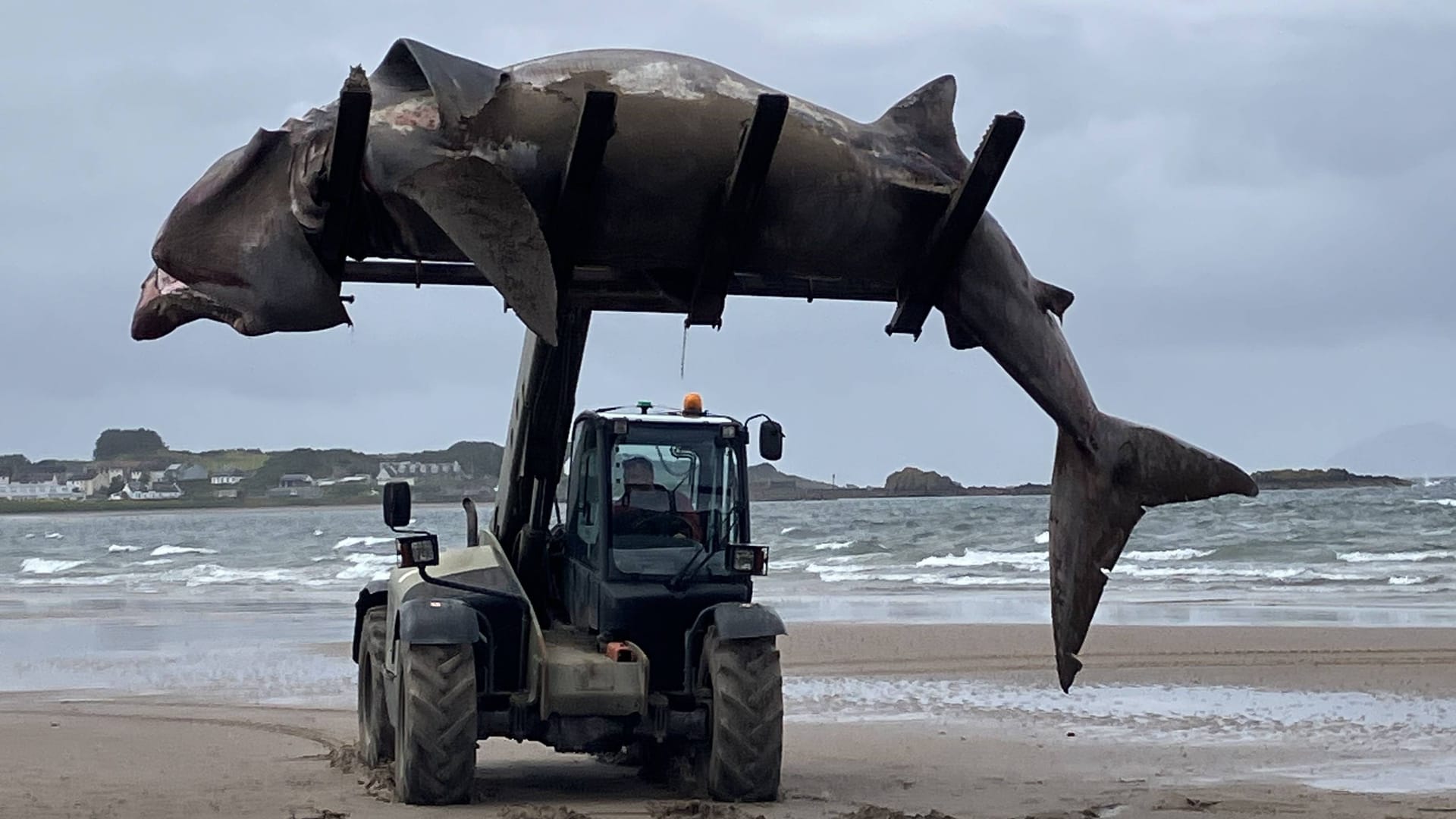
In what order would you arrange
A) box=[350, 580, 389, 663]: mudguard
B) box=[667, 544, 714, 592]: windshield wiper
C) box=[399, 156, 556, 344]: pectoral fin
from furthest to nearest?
box=[350, 580, 389, 663]: mudguard
box=[667, 544, 714, 592]: windshield wiper
box=[399, 156, 556, 344]: pectoral fin

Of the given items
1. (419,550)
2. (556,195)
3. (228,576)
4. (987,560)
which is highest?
(556,195)

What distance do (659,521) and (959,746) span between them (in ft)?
11.4

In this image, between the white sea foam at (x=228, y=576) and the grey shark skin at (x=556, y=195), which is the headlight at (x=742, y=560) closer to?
the grey shark skin at (x=556, y=195)

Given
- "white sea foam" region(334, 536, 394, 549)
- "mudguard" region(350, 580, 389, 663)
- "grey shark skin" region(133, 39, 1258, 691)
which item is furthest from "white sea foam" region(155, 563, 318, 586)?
"grey shark skin" region(133, 39, 1258, 691)

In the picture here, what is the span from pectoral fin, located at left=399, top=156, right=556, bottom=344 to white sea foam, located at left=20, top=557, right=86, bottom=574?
134 feet

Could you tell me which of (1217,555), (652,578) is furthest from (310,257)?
(1217,555)

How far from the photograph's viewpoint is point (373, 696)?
412 inches

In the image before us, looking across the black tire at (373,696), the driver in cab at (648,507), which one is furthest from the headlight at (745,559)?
the black tire at (373,696)

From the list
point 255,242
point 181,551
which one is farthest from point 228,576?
point 255,242

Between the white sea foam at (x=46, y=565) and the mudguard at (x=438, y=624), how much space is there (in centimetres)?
3720

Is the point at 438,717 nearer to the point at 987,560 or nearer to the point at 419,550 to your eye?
the point at 419,550

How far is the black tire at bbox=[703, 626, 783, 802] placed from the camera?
882 cm

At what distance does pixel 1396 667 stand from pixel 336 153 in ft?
42.9

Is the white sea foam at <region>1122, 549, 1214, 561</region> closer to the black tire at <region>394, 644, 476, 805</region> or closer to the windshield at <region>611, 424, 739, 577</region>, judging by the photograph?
the windshield at <region>611, 424, 739, 577</region>
